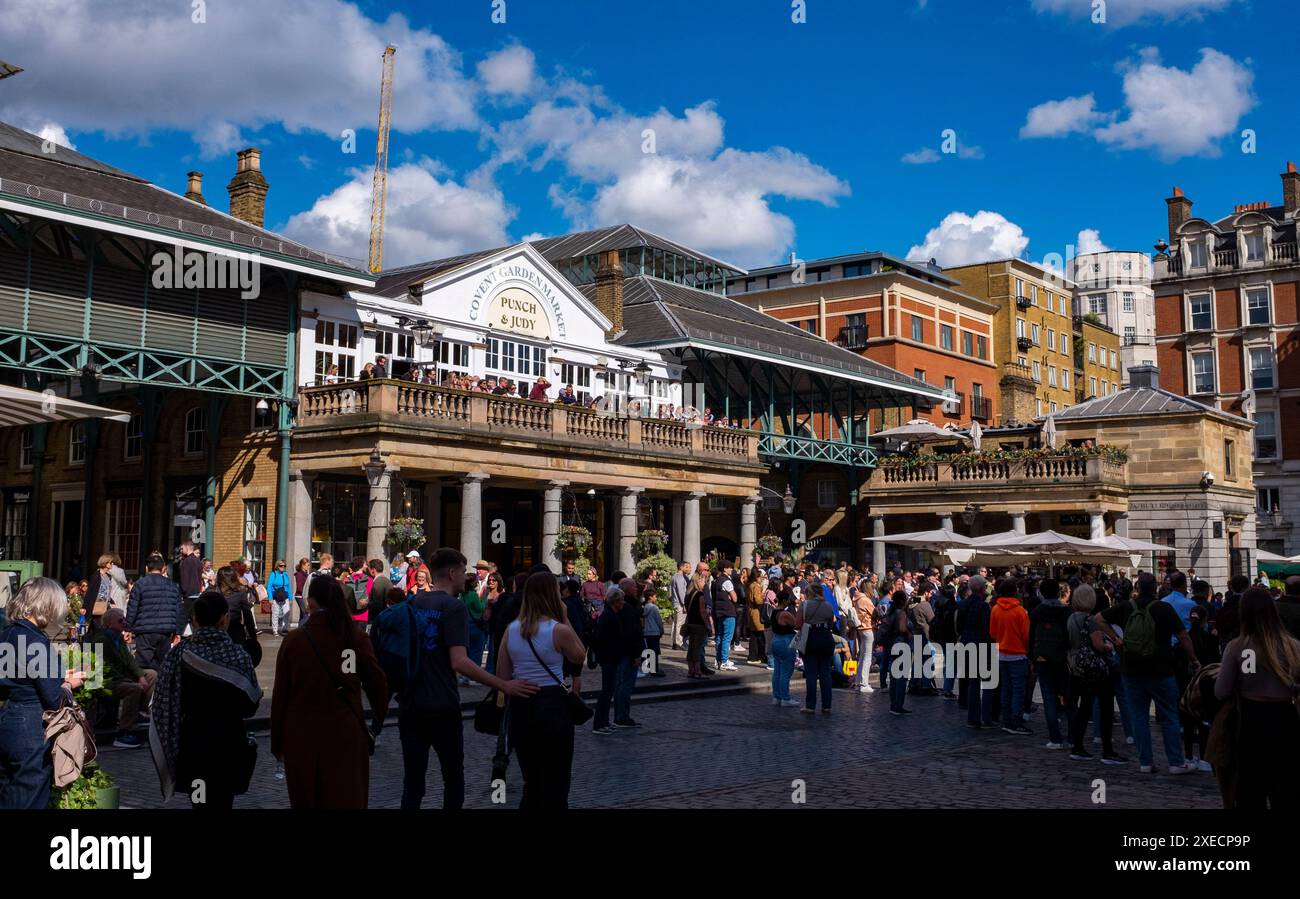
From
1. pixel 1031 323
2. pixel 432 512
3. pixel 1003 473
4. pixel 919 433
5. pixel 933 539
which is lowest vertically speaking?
pixel 933 539

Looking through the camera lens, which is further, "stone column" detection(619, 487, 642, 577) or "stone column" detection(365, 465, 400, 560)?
"stone column" detection(619, 487, 642, 577)

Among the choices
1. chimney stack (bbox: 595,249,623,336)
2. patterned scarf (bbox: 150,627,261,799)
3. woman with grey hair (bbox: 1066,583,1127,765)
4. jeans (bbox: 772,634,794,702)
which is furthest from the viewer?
chimney stack (bbox: 595,249,623,336)

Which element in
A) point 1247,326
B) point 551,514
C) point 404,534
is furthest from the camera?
point 1247,326

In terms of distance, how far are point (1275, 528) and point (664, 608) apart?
42747 mm

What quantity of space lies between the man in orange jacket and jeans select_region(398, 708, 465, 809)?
7.95m

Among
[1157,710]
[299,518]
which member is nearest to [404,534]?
[299,518]

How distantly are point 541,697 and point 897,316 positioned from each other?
52359 mm

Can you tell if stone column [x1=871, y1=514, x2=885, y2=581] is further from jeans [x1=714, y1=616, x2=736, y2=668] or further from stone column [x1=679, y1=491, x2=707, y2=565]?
jeans [x1=714, y1=616, x2=736, y2=668]

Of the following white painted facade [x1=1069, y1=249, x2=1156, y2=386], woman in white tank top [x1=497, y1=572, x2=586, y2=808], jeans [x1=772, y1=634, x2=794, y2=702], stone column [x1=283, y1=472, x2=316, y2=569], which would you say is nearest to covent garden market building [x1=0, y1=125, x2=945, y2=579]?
stone column [x1=283, y1=472, x2=316, y2=569]

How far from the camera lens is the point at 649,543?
101ft

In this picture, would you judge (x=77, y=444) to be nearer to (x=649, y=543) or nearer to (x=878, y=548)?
(x=649, y=543)

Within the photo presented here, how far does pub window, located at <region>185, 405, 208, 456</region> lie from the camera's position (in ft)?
99.3
